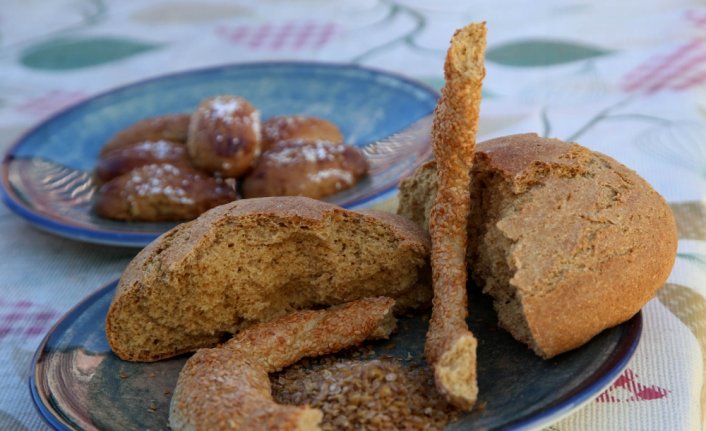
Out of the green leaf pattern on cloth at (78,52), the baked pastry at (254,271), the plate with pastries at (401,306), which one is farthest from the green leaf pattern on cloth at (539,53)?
the baked pastry at (254,271)

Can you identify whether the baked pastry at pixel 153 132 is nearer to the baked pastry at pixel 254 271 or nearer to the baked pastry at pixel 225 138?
the baked pastry at pixel 225 138

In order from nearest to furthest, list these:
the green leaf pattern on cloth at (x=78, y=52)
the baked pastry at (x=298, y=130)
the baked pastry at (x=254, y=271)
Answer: the baked pastry at (x=254, y=271) → the baked pastry at (x=298, y=130) → the green leaf pattern on cloth at (x=78, y=52)

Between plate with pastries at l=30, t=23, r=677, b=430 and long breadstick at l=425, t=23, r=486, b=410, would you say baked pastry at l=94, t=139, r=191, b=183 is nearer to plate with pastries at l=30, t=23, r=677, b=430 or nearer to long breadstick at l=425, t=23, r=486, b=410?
plate with pastries at l=30, t=23, r=677, b=430

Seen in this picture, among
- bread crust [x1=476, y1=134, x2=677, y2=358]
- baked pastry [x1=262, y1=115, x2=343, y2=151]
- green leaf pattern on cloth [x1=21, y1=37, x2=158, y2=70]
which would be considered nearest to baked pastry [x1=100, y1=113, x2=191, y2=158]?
baked pastry [x1=262, y1=115, x2=343, y2=151]

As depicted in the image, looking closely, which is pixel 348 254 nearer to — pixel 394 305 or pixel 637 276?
pixel 394 305

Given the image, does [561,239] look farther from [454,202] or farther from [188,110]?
[188,110]

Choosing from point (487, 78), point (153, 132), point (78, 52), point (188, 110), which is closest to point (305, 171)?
point (153, 132)

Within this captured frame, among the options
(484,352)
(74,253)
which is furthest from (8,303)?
(484,352)
